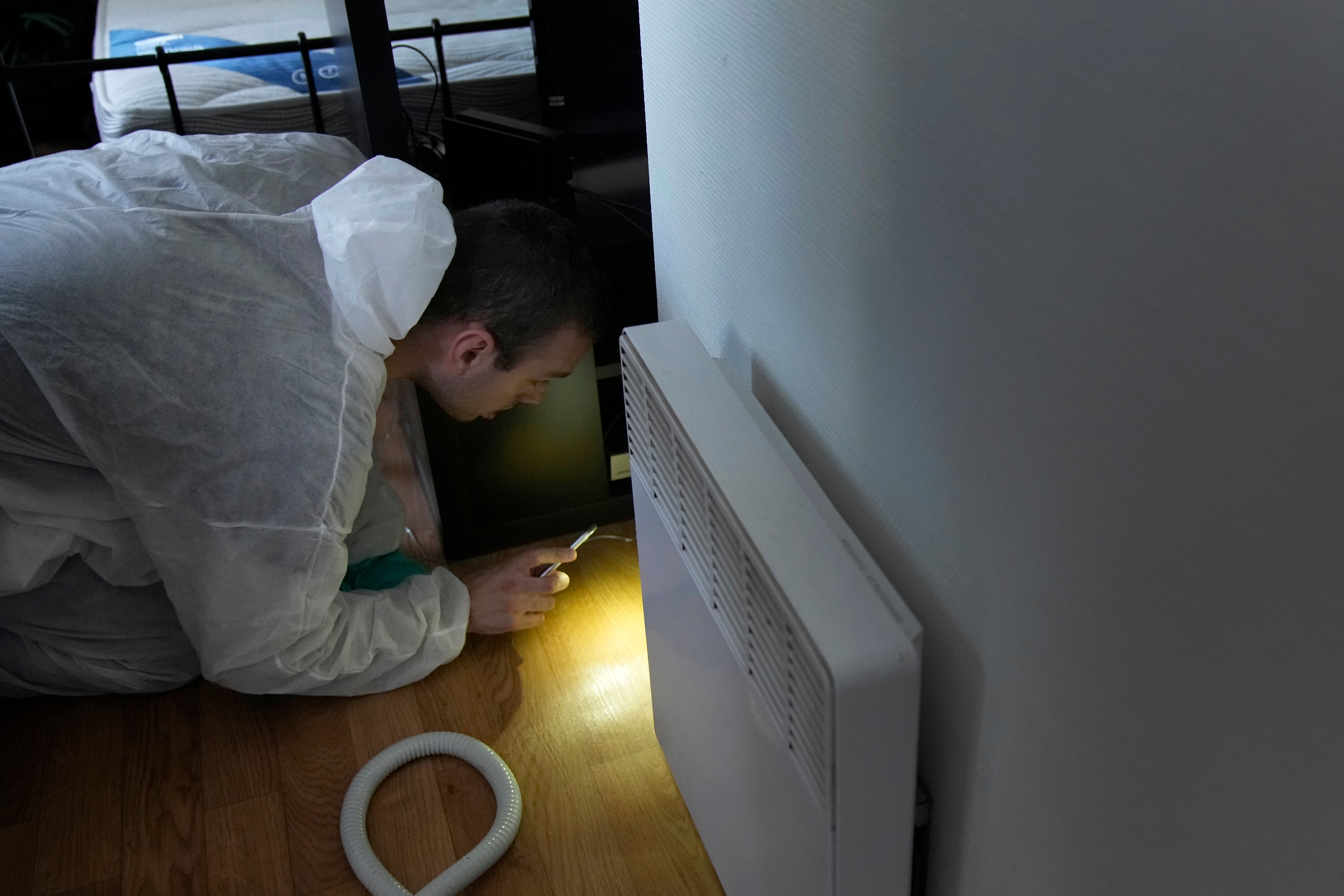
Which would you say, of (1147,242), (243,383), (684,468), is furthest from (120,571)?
(1147,242)

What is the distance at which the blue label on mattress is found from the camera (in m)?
2.59

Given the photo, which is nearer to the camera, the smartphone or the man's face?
the man's face

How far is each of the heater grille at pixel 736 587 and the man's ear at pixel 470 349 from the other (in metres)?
0.30

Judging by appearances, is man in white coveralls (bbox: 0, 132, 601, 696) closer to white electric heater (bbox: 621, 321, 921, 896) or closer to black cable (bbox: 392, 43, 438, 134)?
white electric heater (bbox: 621, 321, 921, 896)

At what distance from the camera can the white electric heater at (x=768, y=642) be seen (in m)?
0.65

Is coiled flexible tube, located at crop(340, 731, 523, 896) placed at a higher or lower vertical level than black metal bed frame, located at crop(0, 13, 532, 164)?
lower

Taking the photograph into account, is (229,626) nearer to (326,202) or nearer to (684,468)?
(326,202)

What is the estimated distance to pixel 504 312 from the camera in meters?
1.25

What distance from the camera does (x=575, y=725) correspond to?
1.32 meters

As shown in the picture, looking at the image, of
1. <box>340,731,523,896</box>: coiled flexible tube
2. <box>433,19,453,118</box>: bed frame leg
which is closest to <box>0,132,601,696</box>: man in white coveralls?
<box>340,731,523,896</box>: coiled flexible tube

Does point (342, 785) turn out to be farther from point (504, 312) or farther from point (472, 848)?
point (504, 312)

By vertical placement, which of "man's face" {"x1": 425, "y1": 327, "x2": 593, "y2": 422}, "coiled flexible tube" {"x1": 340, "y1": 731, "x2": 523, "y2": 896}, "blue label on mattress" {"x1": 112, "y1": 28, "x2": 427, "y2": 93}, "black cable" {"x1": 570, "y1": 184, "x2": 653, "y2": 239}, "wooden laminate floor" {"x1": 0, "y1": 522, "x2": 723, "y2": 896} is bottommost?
"wooden laminate floor" {"x1": 0, "y1": 522, "x2": 723, "y2": 896}

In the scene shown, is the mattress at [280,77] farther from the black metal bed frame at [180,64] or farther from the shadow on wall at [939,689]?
the shadow on wall at [939,689]

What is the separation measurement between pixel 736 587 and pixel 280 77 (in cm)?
233
